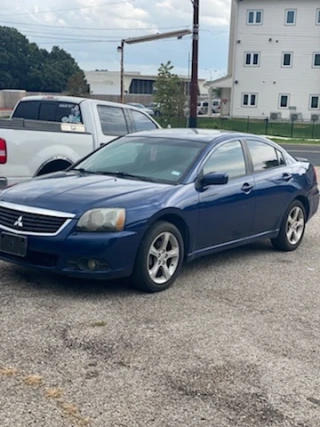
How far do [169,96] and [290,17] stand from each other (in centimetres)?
1368

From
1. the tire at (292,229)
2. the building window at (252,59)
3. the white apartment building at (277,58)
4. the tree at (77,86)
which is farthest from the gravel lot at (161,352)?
the tree at (77,86)

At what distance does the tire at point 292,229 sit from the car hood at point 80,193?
2205mm

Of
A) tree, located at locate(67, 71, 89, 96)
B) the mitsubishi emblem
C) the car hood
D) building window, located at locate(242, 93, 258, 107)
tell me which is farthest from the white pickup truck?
tree, located at locate(67, 71, 89, 96)

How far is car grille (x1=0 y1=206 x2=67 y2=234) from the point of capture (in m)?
5.66

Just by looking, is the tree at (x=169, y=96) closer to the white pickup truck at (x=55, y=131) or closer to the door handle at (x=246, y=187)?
the white pickup truck at (x=55, y=131)

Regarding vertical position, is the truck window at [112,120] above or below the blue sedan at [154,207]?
above

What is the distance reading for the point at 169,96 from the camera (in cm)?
4847

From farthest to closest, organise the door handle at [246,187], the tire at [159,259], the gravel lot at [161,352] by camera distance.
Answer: the door handle at [246,187]
the tire at [159,259]
the gravel lot at [161,352]

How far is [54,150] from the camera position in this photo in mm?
8984

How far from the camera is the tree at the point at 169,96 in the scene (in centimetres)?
4847

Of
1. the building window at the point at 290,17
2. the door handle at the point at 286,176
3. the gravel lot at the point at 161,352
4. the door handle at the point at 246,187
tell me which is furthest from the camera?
the building window at the point at 290,17

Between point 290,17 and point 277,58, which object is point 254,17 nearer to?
point 290,17

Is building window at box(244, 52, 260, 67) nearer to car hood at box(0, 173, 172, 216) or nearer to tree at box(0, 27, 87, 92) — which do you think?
tree at box(0, 27, 87, 92)

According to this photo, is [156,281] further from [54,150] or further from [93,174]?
[54,150]
